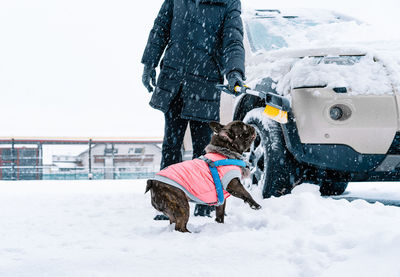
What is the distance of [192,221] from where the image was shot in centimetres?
283

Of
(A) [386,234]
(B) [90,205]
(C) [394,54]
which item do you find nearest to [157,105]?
(B) [90,205]

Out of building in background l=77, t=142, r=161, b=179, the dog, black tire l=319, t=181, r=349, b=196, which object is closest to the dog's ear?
the dog

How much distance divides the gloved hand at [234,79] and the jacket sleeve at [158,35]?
69 centimetres

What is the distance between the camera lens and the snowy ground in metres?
1.53

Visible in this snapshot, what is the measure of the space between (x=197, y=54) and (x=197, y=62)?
61mm

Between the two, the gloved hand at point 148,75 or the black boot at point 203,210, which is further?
the gloved hand at point 148,75

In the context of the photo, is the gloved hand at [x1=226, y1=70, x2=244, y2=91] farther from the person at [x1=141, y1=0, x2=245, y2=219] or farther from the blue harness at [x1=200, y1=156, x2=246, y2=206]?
the blue harness at [x1=200, y1=156, x2=246, y2=206]

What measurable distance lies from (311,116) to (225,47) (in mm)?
859

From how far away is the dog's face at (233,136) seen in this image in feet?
8.74

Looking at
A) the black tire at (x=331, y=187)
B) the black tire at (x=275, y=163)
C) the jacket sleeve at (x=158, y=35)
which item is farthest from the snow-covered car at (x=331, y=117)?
the black tire at (x=331, y=187)

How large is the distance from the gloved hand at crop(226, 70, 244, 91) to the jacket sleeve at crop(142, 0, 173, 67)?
0.69 m

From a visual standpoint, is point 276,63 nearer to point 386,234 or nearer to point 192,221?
point 192,221

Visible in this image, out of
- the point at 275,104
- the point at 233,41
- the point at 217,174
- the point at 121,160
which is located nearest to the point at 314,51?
the point at 275,104

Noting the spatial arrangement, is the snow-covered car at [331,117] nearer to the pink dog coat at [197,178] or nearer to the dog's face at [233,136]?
the dog's face at [233,136]
